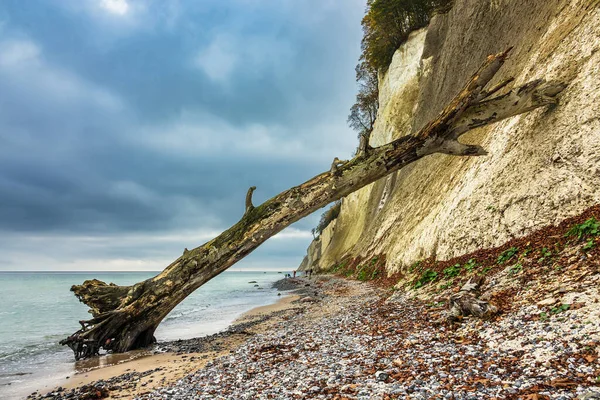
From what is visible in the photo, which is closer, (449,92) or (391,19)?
(449,92)

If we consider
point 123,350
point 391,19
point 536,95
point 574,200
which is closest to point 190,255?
point 123,350

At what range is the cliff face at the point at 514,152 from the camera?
8039 mm

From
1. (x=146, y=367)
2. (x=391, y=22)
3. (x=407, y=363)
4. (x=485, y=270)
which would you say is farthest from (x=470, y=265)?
(x=391, y=22)

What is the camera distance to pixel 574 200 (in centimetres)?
759

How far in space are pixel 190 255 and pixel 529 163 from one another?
10.2m

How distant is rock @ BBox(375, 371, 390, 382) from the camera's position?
4.27 meters

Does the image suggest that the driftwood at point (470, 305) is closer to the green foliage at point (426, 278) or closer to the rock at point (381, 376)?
the rock at point (381, 376)

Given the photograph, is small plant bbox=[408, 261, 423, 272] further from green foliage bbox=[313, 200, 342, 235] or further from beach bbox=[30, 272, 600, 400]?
green foliage bbox=[313, 200, 342, 235]

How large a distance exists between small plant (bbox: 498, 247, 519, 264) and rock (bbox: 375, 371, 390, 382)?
5370 millimetres

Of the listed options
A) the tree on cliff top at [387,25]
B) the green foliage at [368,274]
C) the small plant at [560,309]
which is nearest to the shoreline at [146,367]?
the small plant at [560,309]

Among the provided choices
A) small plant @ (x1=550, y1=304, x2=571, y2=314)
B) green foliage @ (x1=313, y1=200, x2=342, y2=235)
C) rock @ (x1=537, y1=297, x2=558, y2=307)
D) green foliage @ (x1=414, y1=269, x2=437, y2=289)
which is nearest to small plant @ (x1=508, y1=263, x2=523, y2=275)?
rock @ (x1=537, y1=297, x2=558, y2=307)

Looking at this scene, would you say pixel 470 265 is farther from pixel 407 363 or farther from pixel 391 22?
pixel 391 22

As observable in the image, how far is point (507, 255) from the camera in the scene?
26.8ft

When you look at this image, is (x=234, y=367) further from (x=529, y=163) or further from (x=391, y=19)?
(x=391, y=19)
